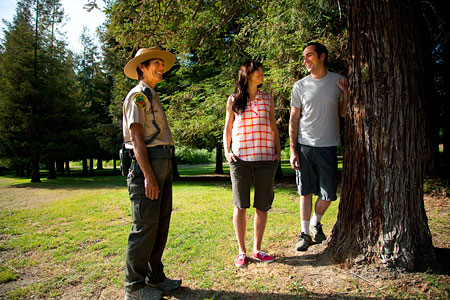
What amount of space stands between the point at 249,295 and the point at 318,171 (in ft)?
5.32

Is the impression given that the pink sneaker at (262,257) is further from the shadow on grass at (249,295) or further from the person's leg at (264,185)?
the shadow on grass at (249,295)

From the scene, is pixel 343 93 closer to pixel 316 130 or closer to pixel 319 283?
pixel 316 130

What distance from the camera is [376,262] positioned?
9.36 ft

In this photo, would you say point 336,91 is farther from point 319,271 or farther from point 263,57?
point 263,57

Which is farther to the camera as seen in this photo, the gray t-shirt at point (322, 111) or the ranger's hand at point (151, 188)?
the gray t-shirt at point (322, 111)

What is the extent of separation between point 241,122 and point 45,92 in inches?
670

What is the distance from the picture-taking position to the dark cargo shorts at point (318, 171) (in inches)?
134

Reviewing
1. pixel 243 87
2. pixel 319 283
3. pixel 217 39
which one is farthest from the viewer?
pixel 217 39

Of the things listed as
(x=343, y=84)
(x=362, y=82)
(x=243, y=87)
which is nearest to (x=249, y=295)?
(x=243, y=87)

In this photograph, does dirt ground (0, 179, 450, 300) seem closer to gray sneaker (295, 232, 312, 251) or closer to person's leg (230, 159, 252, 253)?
gray sneaker (295, 232, 312, 251)

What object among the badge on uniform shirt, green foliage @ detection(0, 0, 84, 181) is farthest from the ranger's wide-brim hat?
green foliage @ detection(0, 0, 84, 181)

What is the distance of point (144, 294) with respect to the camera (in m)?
2.64

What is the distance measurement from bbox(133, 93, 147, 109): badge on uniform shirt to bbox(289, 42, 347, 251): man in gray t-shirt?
5.99 ft

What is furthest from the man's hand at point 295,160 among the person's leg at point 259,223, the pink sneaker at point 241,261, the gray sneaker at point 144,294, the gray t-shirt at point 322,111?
the gray sneaker at point 144,294
